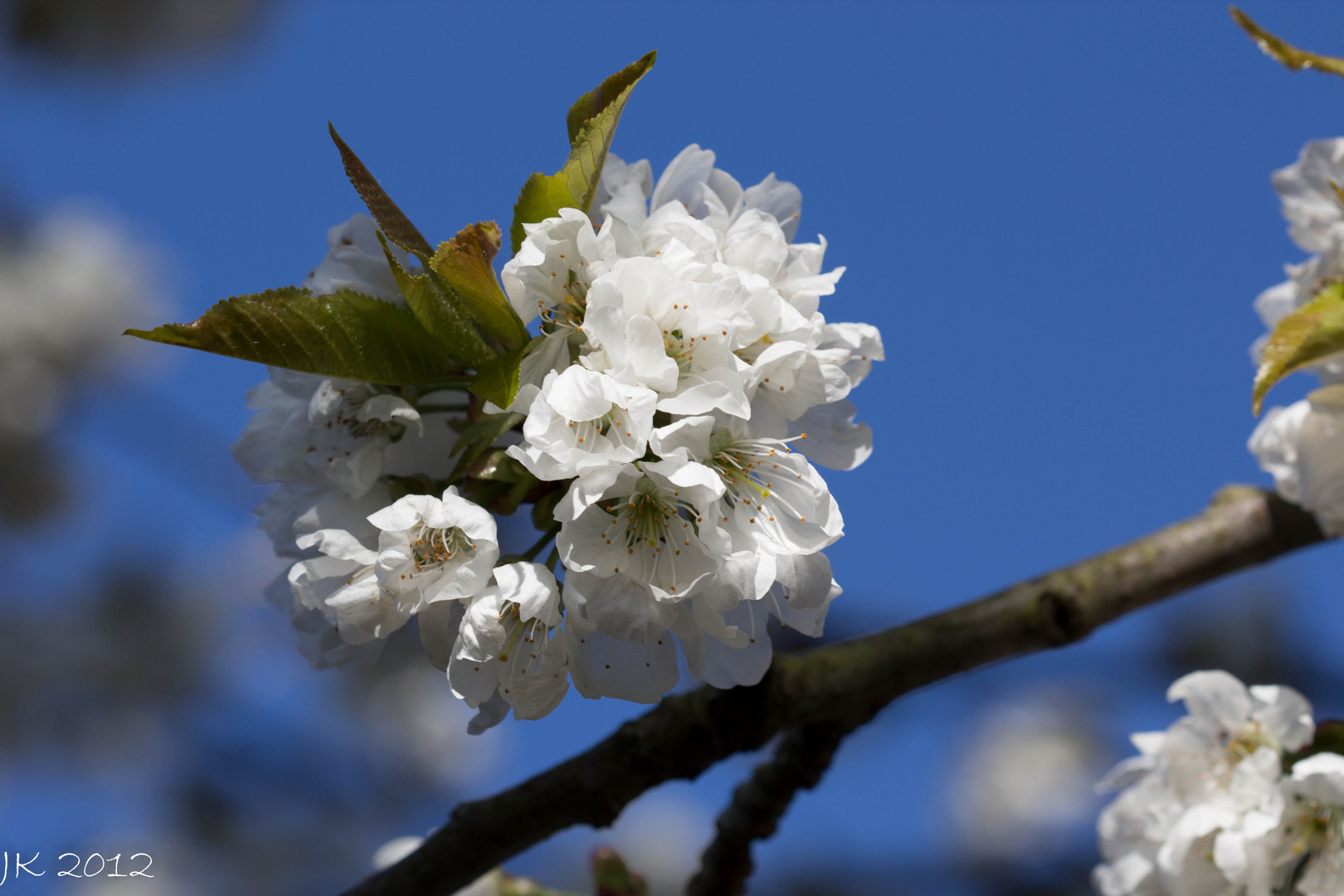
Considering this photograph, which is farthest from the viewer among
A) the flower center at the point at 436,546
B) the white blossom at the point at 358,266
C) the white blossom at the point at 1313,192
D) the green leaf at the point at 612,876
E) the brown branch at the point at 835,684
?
the green leaf at the point at 612,876

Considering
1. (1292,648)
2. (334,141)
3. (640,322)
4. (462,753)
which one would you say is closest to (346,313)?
(334,141)

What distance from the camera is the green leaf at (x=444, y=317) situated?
3.69 ft

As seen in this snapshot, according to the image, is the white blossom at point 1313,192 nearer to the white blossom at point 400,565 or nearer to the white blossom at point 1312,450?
the white blossom at point 1312,450

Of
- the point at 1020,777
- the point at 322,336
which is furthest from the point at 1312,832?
the point at 1020,777

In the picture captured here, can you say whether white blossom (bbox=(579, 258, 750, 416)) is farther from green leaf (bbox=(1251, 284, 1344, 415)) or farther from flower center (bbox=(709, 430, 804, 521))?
green leaf (bbox=(1251, 284, 1344, 415))

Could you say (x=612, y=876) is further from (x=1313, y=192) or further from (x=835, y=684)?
(x=1313, y=192)

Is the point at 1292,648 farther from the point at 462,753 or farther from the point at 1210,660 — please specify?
the point at 462,753

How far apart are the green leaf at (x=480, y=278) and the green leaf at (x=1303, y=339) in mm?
1006

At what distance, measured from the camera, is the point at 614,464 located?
3.32 ft

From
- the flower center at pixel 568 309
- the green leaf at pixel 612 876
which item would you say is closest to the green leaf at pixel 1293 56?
the flower center at pixel 568 309

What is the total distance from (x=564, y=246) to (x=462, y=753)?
26.6ft

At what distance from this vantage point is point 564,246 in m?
1.13

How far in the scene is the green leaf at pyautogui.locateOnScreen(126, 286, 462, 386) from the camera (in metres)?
1.09

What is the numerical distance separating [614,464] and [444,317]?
306 mm
